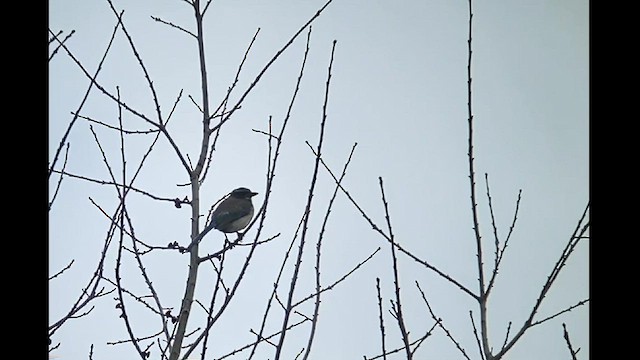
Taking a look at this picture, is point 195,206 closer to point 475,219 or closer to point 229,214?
point 475,219

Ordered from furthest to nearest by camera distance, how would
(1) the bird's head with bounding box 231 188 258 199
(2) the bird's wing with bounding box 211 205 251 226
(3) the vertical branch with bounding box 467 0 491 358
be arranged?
(1) the bird's head with bounding box 231 188 258 199
(2) the bird's wing with bounding box 211 205 251 226
(3) the vertical branch with bounding box 467 0 491 358

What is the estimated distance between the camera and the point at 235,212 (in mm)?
6707

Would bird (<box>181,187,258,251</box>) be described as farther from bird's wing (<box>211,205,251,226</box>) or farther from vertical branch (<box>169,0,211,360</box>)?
vertical branch (<box>169,0,211,360</box>)

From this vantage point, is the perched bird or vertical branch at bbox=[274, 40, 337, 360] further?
the perched bird

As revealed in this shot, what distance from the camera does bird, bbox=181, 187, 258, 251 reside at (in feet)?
21.2

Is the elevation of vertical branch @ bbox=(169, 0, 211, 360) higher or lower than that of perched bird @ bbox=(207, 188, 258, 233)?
lower

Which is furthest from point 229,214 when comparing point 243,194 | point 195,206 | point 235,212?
point 195,206

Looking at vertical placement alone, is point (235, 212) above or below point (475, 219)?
above

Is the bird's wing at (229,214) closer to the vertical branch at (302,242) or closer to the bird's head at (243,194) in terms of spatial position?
the bird's head at (243,194)

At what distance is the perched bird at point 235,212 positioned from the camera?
6.46 meters

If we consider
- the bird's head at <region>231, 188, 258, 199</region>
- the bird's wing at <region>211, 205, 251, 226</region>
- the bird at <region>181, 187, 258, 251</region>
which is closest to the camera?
the bird's wing at <region>211, 205, 251, 226</region>

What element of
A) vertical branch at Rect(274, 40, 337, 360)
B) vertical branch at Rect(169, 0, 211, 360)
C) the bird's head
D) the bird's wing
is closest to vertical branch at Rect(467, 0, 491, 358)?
vertical branch at Rect(274, 40, 337, 360)
